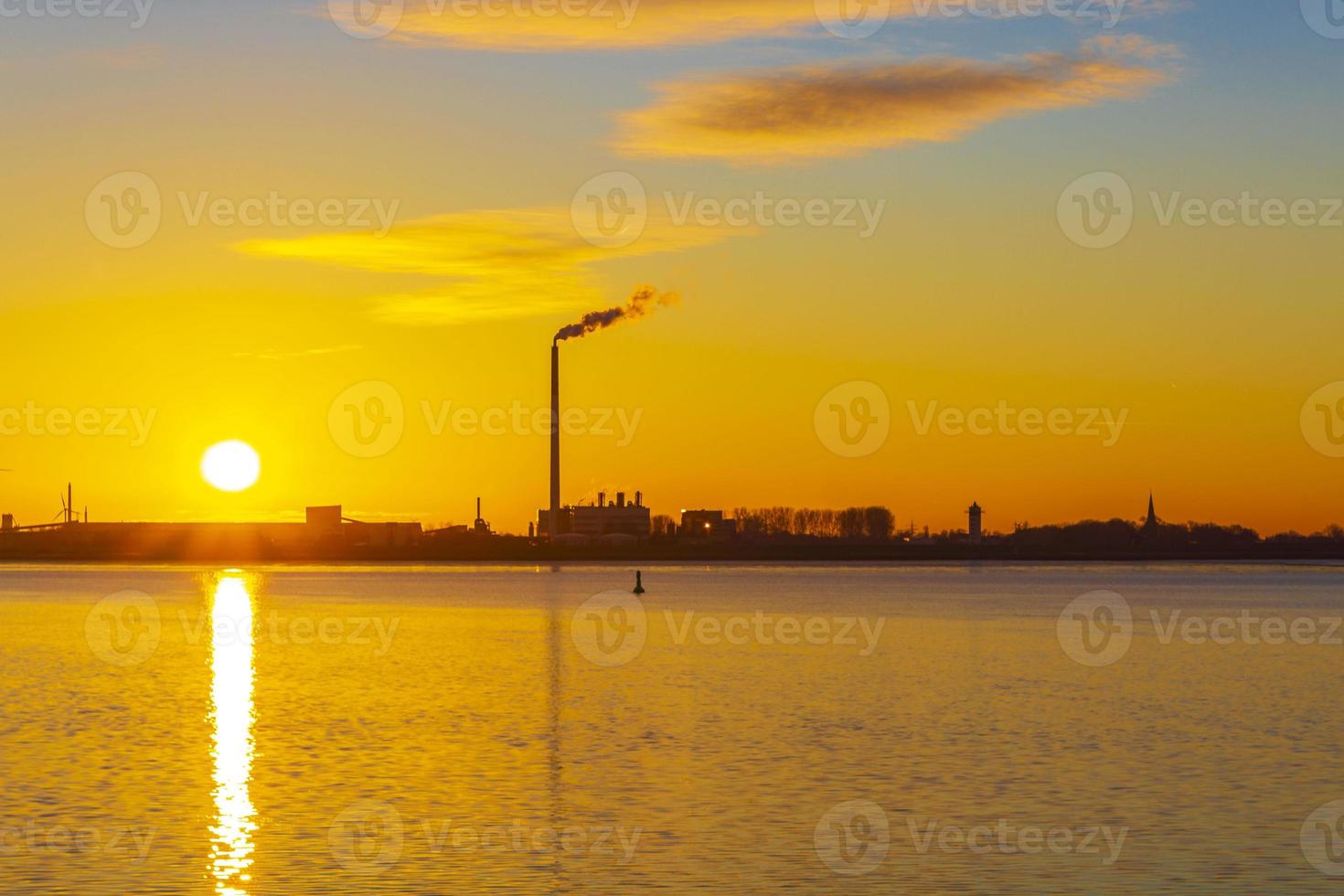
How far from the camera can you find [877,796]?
3572 cm

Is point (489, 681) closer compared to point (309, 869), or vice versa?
point (309, 869)

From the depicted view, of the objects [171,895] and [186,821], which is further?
[186,821]

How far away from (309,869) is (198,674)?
145 ft

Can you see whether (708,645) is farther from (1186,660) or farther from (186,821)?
(186,821)

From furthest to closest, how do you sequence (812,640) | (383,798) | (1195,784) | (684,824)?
(812,640)
(1195,784)
(383,798)
(684,824)

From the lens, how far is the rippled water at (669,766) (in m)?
28.5

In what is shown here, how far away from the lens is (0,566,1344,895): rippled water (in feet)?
93.5

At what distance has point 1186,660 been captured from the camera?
3093 inches

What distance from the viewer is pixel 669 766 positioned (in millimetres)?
40156

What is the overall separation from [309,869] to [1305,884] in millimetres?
15792

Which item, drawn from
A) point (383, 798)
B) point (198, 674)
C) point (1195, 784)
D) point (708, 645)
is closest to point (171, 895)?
point (383, 798)

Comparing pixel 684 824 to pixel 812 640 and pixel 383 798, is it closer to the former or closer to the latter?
pixel 383 798

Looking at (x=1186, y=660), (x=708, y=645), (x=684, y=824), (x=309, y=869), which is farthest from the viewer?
(x=708, y=645)

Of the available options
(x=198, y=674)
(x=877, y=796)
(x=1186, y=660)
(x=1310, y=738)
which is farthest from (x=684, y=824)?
(x=1186, y=660)
